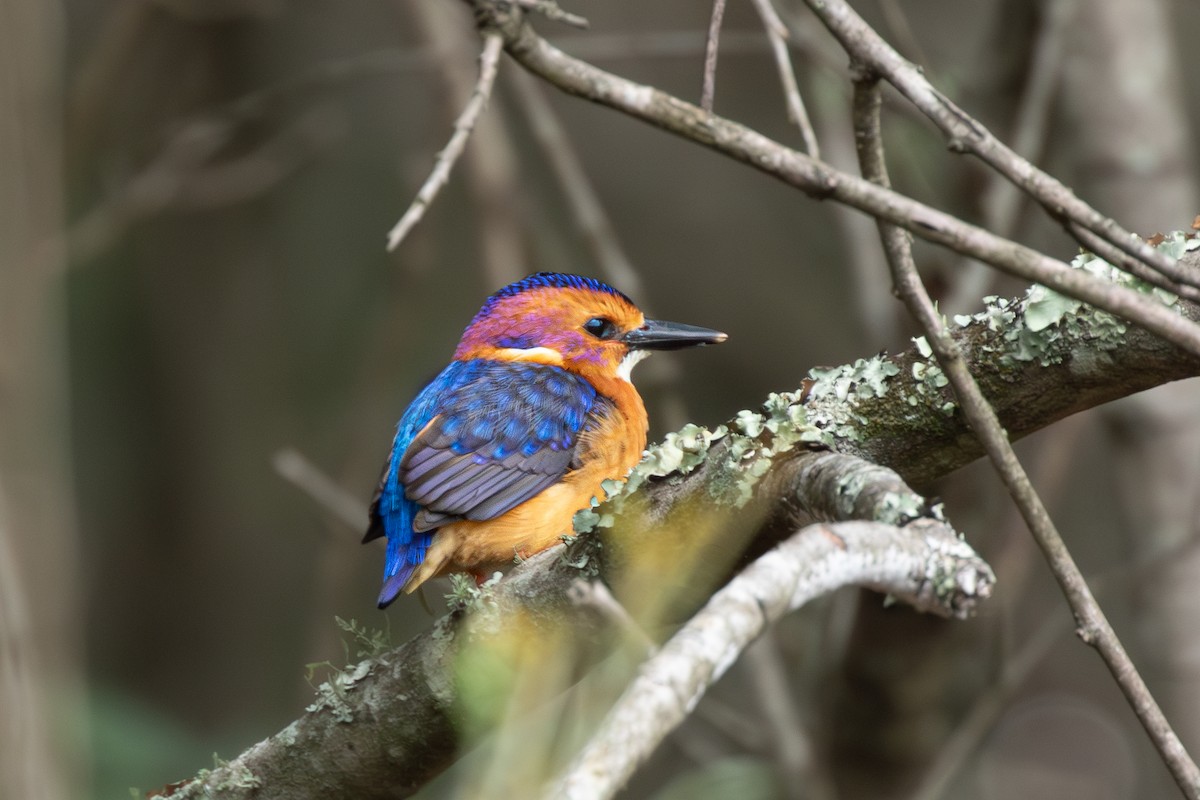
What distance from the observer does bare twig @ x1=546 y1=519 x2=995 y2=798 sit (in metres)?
1.00

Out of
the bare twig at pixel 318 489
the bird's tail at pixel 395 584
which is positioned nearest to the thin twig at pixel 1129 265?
the bird's tail at pixel 395 584

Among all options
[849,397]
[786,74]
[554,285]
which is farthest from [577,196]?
[849,397]

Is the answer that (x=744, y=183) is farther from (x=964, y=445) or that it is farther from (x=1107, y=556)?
(x=964, y=445)

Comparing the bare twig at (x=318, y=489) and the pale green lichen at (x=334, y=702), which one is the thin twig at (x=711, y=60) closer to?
the pale green lichen at (x=334, y=702)

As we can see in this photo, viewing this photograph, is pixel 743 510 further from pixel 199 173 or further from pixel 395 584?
pixel 199 173

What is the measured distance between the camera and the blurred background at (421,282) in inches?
157

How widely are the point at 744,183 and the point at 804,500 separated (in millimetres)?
4773

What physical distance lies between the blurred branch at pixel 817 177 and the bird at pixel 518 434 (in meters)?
1.32

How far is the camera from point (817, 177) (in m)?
1.40

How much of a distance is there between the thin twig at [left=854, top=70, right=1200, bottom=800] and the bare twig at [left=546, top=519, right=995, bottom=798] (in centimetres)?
22

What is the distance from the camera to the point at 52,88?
425cm

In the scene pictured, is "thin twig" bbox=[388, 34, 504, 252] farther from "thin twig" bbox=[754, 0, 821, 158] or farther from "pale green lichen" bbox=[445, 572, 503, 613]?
"pale green lichen" bbox=[445, 572, 503, 613]

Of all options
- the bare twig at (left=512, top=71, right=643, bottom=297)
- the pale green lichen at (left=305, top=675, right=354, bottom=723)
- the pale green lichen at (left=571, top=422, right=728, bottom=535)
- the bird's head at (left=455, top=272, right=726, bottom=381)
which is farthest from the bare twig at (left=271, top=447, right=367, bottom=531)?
the pale green lichen at (left=571, top=422, right=728, bottom=535)

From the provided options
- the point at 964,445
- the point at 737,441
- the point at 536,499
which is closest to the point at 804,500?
the point at 737,441
